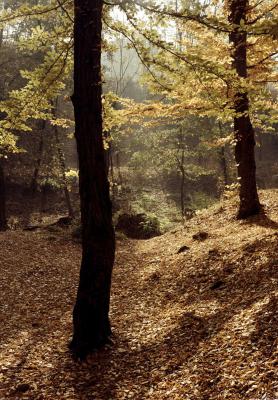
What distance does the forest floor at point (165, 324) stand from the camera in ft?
15.4

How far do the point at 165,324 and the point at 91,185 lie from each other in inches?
111

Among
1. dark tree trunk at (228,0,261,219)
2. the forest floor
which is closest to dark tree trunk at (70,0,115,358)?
the forest floor

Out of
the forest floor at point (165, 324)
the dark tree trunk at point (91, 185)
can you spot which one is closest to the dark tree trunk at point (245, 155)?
the forest floor at point (165, 324)

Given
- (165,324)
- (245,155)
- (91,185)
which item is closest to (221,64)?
(91,185)

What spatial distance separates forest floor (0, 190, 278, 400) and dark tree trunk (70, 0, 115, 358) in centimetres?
60

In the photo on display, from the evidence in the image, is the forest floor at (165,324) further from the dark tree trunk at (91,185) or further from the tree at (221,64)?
the tree at (221,64)

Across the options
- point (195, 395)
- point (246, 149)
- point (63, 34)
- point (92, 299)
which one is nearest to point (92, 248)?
point (92, 299)

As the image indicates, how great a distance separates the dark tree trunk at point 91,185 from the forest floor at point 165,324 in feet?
1.95

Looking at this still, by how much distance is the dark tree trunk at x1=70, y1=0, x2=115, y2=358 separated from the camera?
5.62m

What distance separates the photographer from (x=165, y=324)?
6.63 m

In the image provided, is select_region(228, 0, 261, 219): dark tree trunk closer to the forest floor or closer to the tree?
the tree

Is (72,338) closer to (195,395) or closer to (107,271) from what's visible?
(107,271)

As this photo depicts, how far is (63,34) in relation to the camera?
22.2ft

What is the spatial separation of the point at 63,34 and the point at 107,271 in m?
4.21
